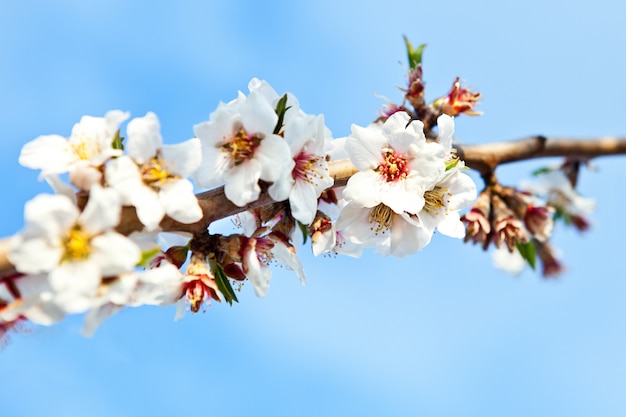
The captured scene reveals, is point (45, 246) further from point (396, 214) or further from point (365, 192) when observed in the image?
point (396, 214)

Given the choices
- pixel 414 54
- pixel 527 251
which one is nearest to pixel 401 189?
pixel 414 54

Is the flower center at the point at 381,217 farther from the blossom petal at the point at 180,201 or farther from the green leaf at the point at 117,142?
the green leaf at the point at 117,142

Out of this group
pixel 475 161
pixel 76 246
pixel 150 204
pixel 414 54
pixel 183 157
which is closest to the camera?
pixel 76 246

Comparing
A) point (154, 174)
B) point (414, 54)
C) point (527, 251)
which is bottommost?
point (527, 251)

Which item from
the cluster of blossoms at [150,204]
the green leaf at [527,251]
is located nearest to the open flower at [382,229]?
the cluster of blossoms at [150,204]

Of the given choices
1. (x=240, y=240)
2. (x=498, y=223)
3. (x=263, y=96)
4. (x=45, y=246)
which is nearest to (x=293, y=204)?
(x=240, y=240)

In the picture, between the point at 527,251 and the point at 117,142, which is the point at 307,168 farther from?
the point at 527,251
